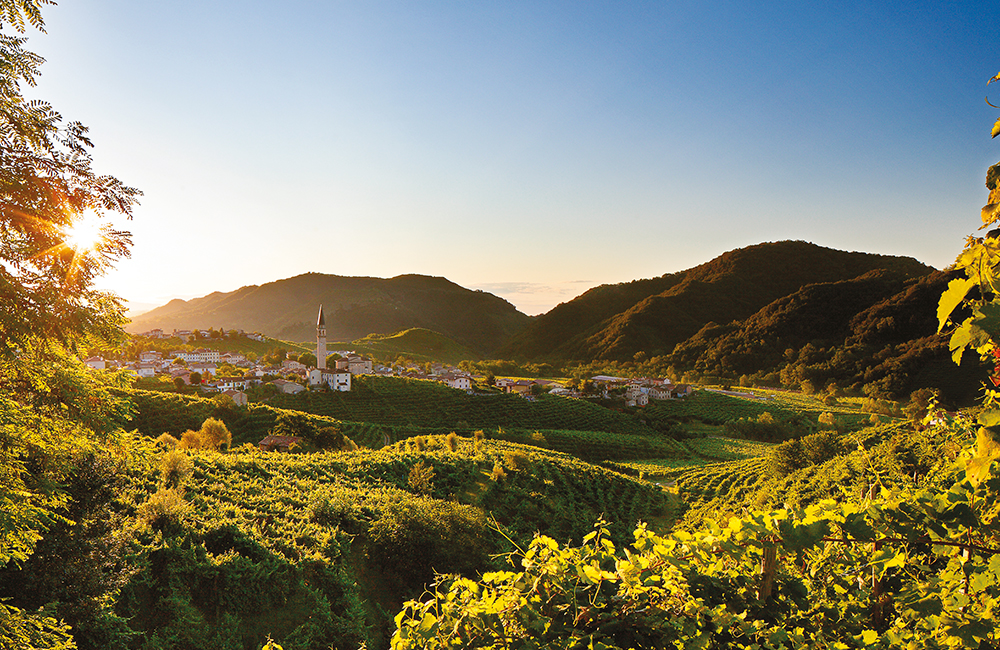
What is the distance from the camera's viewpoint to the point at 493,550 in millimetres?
11500

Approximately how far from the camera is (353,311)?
164m

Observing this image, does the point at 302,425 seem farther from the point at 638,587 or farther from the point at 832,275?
the point at 832,275

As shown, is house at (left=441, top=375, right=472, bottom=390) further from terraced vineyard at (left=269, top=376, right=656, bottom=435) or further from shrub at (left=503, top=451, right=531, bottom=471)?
shrub at (left=503, top=451, right=531, bottom=471)

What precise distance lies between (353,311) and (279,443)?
5619 inches

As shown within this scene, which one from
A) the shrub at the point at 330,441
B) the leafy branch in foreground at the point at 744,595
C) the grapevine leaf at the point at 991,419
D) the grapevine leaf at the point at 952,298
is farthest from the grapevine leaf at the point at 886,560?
the shrub at the point at 330,441

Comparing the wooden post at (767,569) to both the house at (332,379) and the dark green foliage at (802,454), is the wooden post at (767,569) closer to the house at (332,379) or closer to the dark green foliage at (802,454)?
the dark green foliage at (802,454)

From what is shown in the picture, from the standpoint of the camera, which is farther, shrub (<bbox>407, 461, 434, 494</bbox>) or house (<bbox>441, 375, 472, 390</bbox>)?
house (<bbox>441, 375, 472, 390</bbox>)

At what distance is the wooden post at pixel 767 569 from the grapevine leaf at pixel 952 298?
865 mm

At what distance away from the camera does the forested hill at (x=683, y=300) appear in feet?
356

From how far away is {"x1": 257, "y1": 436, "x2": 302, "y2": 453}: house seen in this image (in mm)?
26188

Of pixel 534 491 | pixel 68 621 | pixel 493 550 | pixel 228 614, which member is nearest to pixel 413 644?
pixel 68 621

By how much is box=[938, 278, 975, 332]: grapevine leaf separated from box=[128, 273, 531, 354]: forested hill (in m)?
145

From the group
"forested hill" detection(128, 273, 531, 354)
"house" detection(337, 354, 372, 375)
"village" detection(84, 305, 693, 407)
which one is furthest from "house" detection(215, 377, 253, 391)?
"forested hill" detection(128, 273, 531, 354)

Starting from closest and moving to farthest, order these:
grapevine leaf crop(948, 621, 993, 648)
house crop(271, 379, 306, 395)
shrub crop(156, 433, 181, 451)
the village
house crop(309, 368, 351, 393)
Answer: grapevine leaf crop(948, 621, 993, 648) < shrub crop(156, 433, 181, 451) < house crop(271, 379, 306, 395) < the village < house crop(309, 368, 351, 393)
